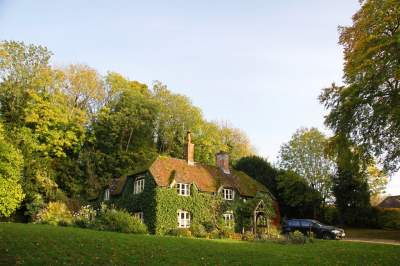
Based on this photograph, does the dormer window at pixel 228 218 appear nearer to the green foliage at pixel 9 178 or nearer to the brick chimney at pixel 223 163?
the brick chimney at pixel 223 163

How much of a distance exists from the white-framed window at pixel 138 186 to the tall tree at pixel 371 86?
678 inches

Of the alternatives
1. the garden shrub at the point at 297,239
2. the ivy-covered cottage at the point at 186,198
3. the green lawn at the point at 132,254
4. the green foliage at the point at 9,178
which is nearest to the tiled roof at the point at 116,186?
the ivy-covered cottage at the point at 186,198

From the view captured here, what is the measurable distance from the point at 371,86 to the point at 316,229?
13956 mm

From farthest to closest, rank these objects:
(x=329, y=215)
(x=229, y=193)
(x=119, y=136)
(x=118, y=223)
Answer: (x=119, y=136) → (x=329, y=215) → (x=229, y=193) → (x=118, y=223)

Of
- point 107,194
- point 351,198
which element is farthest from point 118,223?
point 351,198

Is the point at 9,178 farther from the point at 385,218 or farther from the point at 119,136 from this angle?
the point at 385,218

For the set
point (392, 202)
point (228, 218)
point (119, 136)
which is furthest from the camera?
point (392, 202)

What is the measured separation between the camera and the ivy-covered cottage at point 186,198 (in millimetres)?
32219

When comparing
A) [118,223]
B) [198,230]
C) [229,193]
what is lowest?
[198,230]

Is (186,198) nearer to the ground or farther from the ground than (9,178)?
nearer to the ground

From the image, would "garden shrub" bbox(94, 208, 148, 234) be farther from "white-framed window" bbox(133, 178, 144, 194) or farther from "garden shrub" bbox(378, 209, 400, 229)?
"garden shrub" bbox(378, 209, 400, 229)

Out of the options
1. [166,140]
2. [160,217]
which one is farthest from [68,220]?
[166,140]

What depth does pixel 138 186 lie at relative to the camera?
34781 mm

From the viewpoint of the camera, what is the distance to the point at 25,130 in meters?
40.2
